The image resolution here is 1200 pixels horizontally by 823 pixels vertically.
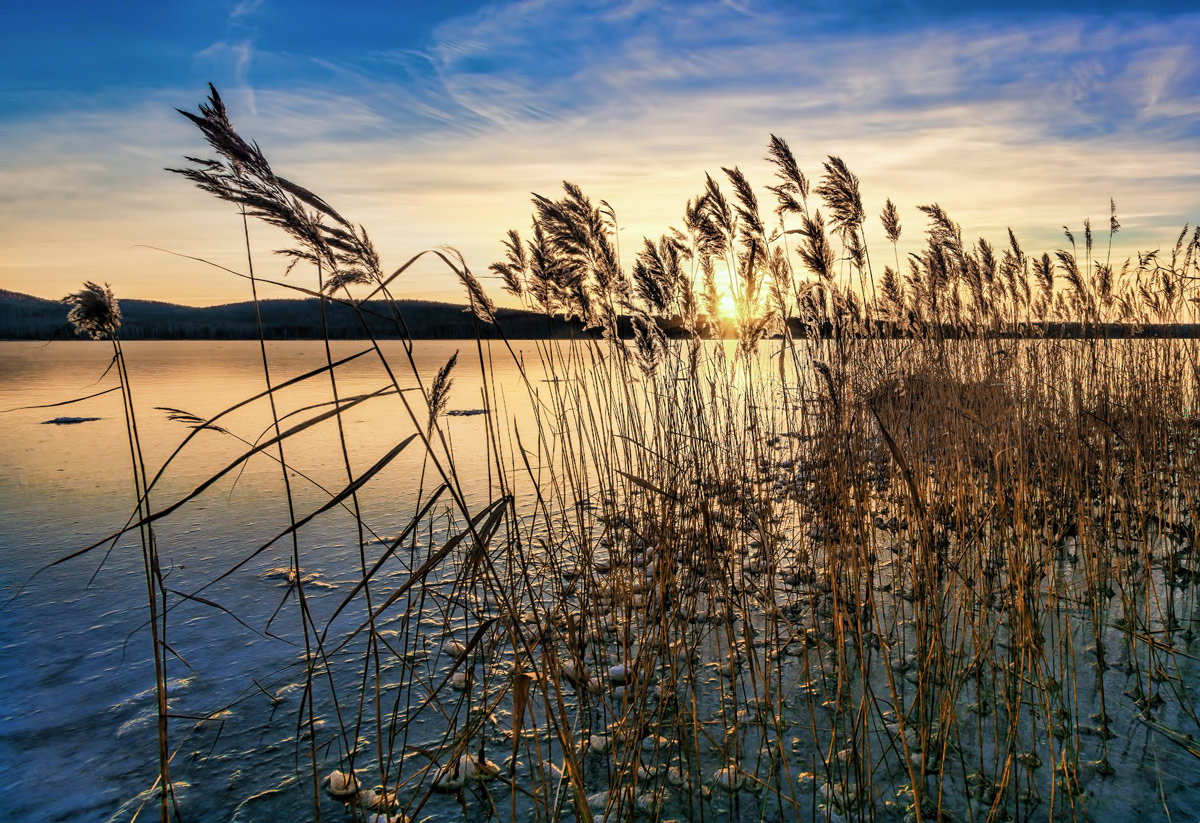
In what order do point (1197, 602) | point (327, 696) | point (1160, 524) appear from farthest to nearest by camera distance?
point (1160, 524) → point (1197, 602) → point (327, 696)

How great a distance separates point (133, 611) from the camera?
3762 mm

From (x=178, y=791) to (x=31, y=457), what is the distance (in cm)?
794

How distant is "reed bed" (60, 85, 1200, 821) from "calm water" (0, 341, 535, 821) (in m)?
0.23

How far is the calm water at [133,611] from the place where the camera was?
243cm

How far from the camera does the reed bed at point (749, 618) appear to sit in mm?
1916

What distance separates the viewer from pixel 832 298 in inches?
174

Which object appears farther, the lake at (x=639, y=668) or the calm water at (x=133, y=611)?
the calm water at (x=133, y=611)

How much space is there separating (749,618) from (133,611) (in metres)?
3.47

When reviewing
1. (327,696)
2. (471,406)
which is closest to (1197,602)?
(327,696)

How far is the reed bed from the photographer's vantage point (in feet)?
6.29

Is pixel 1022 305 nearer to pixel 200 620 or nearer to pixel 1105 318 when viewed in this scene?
pixel 1105 318

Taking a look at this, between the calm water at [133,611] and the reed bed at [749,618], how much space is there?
227mm

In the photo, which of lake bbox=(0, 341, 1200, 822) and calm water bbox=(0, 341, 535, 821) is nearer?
lake bbox=(0, 341, 1200, 822)

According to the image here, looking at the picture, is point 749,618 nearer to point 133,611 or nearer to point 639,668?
point 639,668
